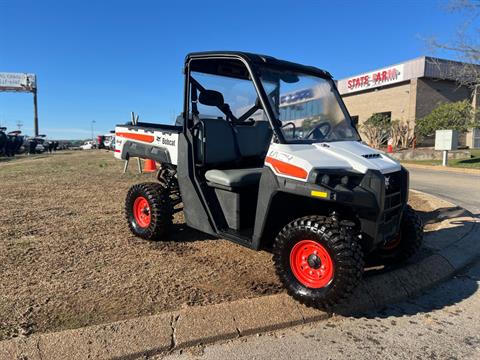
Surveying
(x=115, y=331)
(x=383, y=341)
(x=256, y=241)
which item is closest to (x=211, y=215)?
(x=256, y=241)

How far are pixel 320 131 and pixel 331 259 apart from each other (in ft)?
5.00

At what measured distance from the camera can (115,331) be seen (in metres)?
2.88

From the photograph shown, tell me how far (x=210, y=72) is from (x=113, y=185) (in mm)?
5710

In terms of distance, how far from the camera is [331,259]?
3.28 m

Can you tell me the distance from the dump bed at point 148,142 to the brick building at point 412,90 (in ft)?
84.3

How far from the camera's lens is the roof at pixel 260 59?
412 cm

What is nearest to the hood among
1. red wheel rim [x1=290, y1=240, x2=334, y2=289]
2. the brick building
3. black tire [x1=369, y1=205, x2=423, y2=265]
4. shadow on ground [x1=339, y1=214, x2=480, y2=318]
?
red wheel rim [x1=290, y1=240, x2=334, y2=289]

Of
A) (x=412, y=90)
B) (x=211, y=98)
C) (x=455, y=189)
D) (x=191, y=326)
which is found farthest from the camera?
(x=412, y=90)

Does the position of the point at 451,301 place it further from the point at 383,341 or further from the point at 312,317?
the point at 312,317

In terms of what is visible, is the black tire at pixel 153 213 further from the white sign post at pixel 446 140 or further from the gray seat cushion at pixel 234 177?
the white sign post at pixel 446 140

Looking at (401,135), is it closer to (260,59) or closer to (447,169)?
(447,169)

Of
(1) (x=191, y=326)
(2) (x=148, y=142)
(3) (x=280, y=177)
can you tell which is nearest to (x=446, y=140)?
(2) (x=148, y=142)

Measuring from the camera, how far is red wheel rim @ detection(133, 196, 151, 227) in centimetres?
524

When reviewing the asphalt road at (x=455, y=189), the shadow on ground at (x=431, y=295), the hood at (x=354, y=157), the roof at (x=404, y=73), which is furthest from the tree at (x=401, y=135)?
the hood at (x=354, y=157)
